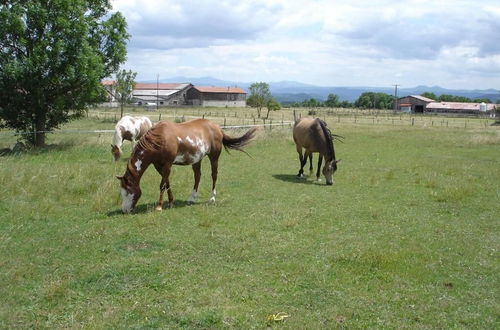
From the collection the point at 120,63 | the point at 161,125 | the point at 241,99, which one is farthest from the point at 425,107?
the point at 161,125

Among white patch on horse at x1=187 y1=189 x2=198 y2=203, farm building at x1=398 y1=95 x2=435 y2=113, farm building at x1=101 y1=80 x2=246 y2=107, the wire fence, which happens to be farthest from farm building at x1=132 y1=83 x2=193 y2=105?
white patch on horse at x1=187 y1=189 x2=198 y2=203

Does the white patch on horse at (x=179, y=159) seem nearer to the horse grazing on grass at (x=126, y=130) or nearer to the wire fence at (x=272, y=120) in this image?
the horse grazing on grass at (x=126, y=130)

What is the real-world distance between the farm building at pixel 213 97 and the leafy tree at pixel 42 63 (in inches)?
2967

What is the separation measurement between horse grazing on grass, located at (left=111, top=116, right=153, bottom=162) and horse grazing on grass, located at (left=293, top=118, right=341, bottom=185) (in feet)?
19.9

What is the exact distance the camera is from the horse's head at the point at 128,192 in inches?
374

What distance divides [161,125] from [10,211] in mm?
3594

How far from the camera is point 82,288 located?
6137 mm

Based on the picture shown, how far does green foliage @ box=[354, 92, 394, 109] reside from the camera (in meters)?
123

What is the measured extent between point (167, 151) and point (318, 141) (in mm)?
6368

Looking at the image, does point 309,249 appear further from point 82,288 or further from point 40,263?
point 40,263

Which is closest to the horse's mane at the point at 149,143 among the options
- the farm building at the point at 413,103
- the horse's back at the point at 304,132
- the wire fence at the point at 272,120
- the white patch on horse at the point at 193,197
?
the white patch on horse at the point at 193,197

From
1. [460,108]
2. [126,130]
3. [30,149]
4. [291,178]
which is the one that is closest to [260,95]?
[460,108]

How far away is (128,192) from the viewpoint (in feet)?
31.4

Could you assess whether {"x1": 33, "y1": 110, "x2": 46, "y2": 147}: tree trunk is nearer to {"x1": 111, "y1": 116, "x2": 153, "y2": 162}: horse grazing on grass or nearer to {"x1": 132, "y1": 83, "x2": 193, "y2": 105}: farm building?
{"x1": 111, "y1": 116, "x2": 153, "y2": 162}: horse grazing on grass
